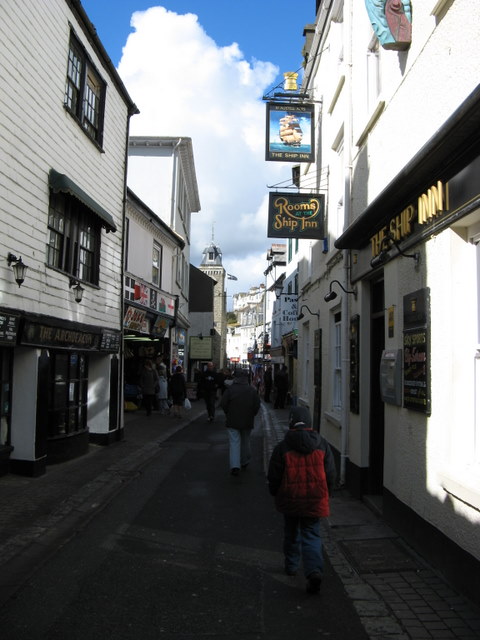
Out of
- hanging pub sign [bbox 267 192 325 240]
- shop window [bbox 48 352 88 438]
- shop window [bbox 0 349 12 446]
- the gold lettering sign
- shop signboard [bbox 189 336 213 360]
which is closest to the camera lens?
the gold lettering sign

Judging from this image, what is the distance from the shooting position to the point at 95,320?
11.4 meters

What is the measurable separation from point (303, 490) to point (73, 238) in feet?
23.7

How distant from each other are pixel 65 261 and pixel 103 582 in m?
6.49

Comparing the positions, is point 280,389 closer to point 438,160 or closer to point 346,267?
point 346,267

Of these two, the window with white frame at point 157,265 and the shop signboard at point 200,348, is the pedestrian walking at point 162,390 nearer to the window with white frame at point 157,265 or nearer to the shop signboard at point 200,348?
the window with white frame at point 157,265

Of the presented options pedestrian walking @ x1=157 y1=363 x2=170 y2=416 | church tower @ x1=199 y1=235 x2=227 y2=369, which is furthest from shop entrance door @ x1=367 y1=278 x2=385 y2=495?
church tower @ x1=199 y1=235 x2=227 y2=369

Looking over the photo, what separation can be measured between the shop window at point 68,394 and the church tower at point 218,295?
38.1 meters

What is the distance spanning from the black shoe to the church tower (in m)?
44.7

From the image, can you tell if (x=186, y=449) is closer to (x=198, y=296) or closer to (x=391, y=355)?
(x=391, y=355)

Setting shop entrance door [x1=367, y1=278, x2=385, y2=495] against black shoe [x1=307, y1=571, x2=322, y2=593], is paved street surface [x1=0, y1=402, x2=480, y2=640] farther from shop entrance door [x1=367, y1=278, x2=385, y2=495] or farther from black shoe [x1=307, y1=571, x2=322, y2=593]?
shop entrance door [x1=367, y1=278, x2=385, y2=495]

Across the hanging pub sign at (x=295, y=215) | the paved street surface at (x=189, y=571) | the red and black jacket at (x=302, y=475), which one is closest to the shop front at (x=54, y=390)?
the paved street surface at (x=189, y=571)

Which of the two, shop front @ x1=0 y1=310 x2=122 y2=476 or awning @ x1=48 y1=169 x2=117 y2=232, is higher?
awning @ x1=48 y1=169 x2=117 y2=232

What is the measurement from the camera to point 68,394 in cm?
1023

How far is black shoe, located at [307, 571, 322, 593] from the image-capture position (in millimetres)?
4473
